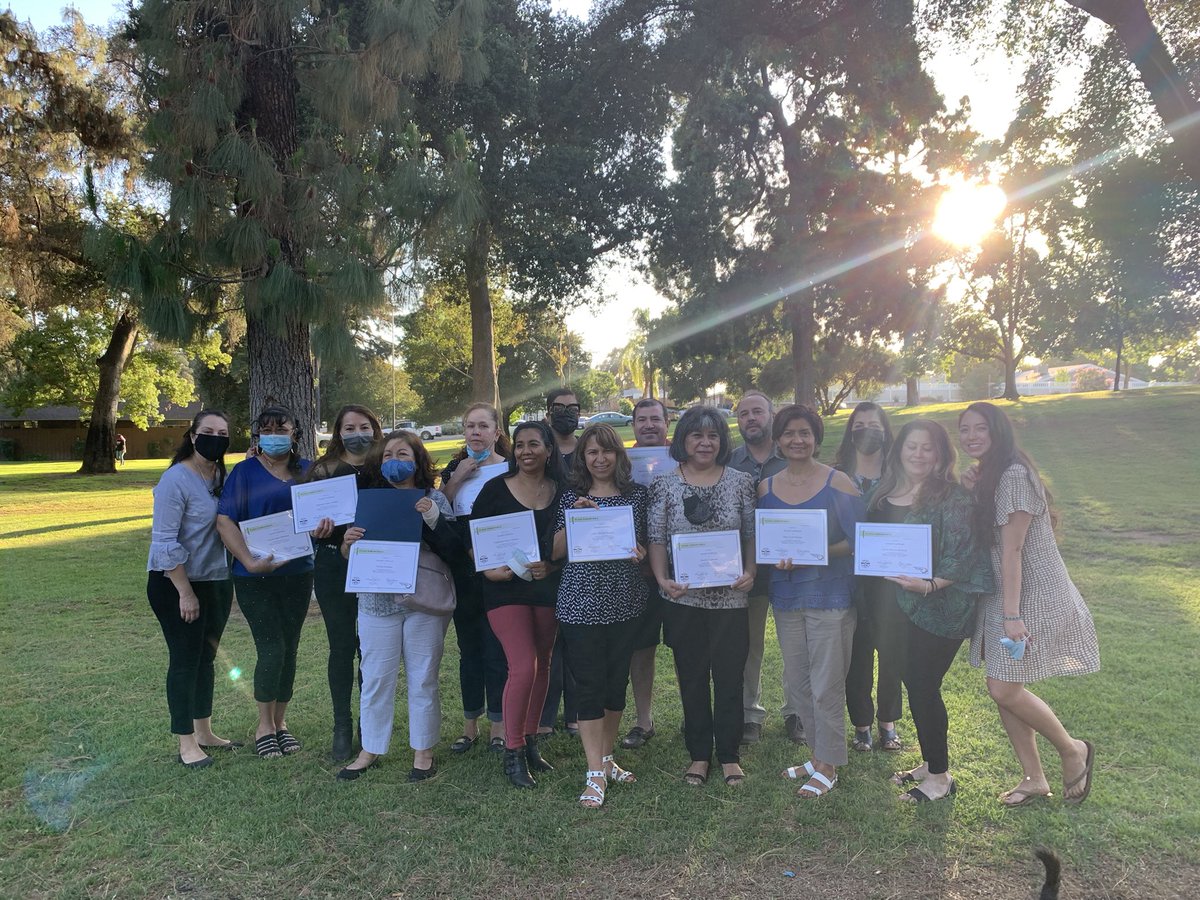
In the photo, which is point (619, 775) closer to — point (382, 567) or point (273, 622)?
point (382, 567)

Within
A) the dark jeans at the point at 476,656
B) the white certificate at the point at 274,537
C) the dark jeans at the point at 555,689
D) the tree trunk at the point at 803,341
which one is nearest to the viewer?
the white certificate at the point at 274,537

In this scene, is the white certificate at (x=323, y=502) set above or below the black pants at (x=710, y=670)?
above

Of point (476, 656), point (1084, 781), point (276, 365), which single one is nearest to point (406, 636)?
point (476, 656)

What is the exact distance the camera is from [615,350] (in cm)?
11525

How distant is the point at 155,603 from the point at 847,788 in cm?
403

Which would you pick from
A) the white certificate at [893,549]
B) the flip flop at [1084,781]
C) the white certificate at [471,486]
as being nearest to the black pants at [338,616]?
the white certificate at [471,486]

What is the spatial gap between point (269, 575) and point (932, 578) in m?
3.73

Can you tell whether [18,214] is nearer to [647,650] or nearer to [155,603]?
[155,603]

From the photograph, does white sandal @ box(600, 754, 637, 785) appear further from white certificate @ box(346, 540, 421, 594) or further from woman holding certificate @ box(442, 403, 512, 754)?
white certificate @ box(346, 540, 421, 594)

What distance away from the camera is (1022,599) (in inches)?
145

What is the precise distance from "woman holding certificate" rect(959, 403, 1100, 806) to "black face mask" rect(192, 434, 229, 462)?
418 centimetres

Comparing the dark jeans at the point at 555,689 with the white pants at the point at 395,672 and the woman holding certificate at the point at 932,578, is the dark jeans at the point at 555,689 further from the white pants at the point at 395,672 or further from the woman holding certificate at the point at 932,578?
the woman holding certificate at the point at 932,578

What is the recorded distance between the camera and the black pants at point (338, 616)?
4387 mm

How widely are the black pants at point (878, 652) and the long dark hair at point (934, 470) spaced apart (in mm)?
521
